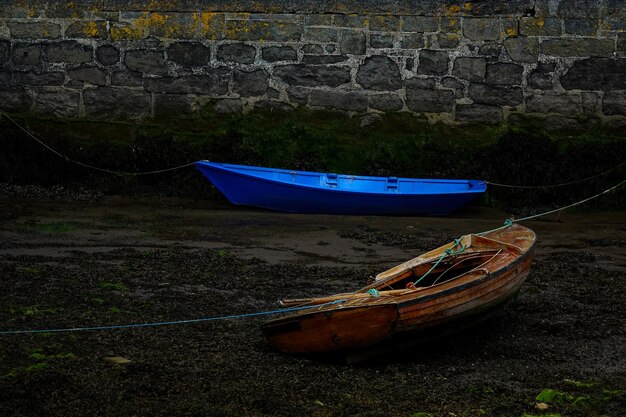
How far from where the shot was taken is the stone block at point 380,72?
1150cm

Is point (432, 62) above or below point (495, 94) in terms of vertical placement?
above

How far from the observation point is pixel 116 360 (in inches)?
223

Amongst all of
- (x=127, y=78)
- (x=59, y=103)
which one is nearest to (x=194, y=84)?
(x=127, y=78)

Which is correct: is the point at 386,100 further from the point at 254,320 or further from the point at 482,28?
the point at 254,320

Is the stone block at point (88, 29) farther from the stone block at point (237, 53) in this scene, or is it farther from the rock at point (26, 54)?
the stone block at point (237, 53)

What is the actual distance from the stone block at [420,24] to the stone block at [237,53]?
67.5 inches

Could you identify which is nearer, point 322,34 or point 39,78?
point 322,34

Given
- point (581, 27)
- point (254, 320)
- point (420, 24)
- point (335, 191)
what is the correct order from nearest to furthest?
1. point (254, 320)
2. point (335, 191)
3. point (581, 27)
4. point (420, 24)

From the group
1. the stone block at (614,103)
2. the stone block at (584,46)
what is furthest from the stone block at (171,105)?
the stone block at (614,103)

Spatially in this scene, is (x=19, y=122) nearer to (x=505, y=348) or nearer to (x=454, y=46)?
(x=454, y=46)

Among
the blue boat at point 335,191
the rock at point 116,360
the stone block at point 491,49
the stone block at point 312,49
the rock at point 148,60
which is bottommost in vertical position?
the rock at point 116,360

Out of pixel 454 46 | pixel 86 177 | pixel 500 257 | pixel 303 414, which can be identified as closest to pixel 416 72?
pixel 454 46

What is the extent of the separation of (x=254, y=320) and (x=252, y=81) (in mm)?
5450

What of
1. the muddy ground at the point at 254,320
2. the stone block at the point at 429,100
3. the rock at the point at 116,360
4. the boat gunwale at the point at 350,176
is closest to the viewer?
the muddy ground at the point at 254,320
